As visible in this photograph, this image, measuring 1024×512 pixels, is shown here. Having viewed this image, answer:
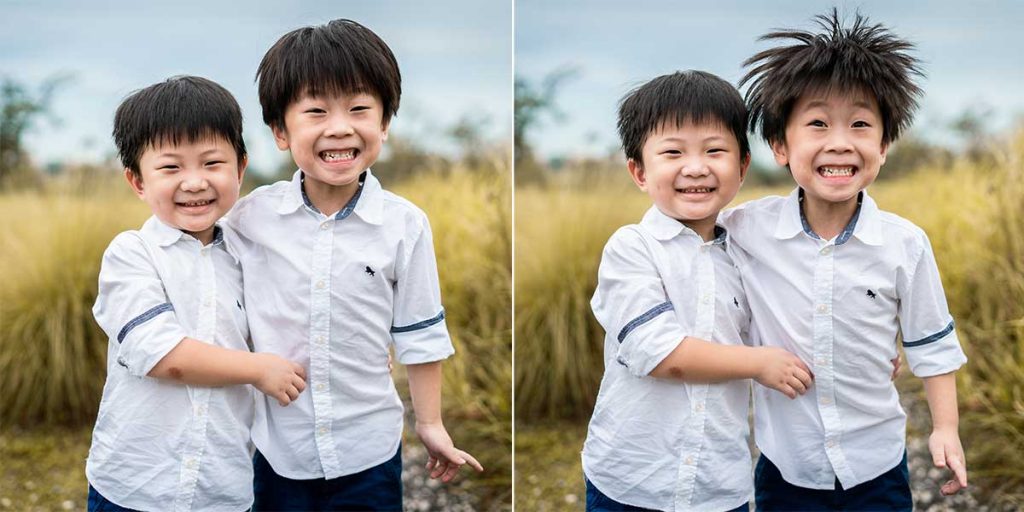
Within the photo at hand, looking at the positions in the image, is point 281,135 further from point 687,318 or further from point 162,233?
point 687,318

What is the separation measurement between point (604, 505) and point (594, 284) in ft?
3.62

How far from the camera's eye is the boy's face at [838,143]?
2.13 metres

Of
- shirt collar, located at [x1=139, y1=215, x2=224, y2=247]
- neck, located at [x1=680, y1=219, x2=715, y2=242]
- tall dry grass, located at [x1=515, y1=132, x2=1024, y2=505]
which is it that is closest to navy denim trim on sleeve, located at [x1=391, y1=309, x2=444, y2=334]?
shirt collar, located at [x1=139, y1=215, x2=224, y2=247]

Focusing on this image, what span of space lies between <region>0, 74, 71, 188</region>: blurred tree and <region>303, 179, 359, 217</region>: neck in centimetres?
136

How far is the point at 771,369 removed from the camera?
2154 millimetres

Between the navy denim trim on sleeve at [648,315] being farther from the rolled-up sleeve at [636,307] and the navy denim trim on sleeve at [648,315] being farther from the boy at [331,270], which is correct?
the boy at [331,270]

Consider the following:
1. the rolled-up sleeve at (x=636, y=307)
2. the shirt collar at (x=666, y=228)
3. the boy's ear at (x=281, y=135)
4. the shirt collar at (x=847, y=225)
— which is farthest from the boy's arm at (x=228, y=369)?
the shirt collar at (x=847, y=225)

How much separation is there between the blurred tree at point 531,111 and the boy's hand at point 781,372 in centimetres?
135

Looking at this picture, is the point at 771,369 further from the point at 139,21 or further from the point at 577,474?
the point at 139,21

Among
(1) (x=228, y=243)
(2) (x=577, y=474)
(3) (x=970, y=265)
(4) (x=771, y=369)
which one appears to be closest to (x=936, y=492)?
(3) (x=970, y=265)

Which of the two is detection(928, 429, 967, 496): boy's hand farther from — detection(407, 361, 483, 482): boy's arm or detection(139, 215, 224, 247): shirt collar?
detection(139, 215, 224, 247): shirt collar

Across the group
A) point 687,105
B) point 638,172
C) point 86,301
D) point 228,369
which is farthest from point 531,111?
point 228,369

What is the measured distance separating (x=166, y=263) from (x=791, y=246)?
1193 mm

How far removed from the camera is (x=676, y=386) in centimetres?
222
